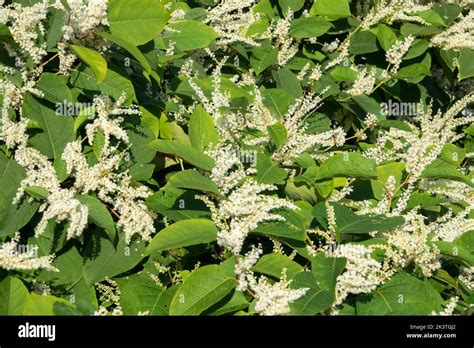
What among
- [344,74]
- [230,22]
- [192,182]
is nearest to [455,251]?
[192,182]

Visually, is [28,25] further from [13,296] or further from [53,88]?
[13,296]

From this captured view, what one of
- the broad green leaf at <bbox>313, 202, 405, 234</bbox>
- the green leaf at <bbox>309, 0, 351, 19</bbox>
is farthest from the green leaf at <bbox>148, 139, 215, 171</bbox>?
the green leaf at <bbox>309, 0, 351, 19</bbox>

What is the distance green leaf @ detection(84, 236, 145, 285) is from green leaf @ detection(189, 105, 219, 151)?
54 cm

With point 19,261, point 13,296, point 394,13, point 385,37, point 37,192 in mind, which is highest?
point 394,13

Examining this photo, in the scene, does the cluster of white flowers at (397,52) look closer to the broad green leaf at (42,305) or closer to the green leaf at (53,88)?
the green leaf at (53,88)

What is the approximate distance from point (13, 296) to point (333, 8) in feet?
8.40

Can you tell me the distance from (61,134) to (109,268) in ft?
1.96

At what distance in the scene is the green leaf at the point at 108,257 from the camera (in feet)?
8.48

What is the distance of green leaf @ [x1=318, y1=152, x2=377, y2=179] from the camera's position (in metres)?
2.89

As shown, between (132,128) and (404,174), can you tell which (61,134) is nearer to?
(132,128)

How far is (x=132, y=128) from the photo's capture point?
292 cm

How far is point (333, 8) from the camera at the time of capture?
3.98 meters

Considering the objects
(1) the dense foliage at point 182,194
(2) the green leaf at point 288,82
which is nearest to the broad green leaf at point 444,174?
(1) the dense foliage at point 182,194

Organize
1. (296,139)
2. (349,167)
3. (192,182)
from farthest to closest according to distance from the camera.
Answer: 1. (296,139)
2. (349,167)
3. (192,182)
